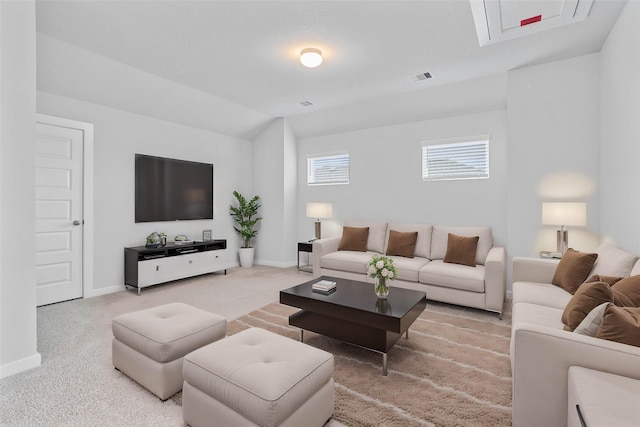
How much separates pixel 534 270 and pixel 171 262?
455cm

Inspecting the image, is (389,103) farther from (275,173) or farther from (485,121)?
(275,173)

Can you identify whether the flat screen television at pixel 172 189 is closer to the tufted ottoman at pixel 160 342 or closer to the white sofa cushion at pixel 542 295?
the tufted ottoman at pixel 160 342

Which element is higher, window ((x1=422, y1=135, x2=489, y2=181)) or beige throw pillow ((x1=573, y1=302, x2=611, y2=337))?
window ((x1=422, y1=135, x2=489, y2=181))

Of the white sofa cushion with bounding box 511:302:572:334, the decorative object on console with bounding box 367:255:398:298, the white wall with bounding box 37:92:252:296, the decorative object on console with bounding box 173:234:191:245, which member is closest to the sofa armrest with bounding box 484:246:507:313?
the white sofa cushion with bounding box 511:302:572:334

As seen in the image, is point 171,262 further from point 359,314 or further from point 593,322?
point 593,322

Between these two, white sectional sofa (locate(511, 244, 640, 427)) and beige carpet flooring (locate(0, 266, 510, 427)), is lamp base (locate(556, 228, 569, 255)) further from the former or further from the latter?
white sectional sofa (locate(511, 244, 640, 427))

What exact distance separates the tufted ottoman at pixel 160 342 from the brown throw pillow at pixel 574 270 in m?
2.84

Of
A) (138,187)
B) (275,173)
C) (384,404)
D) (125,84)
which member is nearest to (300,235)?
(275,173)

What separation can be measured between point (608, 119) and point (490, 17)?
66.6 inches

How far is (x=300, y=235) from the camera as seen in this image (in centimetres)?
617

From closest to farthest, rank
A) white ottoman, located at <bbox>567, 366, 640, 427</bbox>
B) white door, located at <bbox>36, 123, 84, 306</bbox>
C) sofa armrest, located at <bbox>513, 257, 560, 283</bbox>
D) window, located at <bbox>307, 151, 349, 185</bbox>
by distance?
white ottoman, located at <bbox>567, 366, 640, 427</bbox>
sofa armrest, located at <bbox>513, 257, 560, 283</bbox>
white door, located at <bbox>36, 123, 84, 306</bbox>
window, located at <bbox>307, 151, 349, 185</bbox>

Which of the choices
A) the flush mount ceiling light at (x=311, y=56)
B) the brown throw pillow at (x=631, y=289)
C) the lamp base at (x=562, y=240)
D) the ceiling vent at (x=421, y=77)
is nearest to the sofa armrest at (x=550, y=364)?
the brown throw pillow at (x=631, y=289)

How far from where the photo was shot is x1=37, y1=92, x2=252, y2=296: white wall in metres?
4.05

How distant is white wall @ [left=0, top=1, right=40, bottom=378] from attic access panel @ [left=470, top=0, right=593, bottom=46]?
3.48 m
